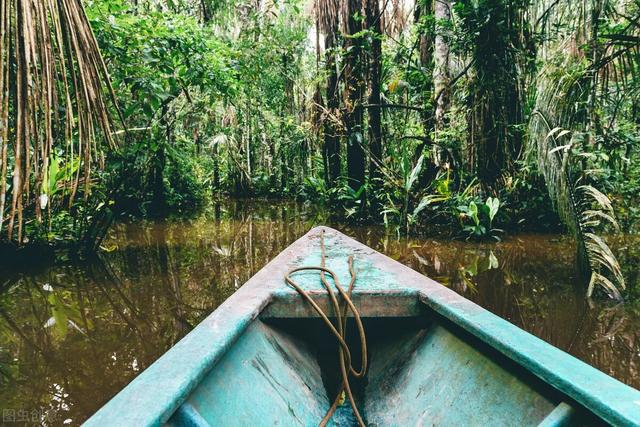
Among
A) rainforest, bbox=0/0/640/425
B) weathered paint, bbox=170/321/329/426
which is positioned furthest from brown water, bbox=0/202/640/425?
weathered paint, bbox=170/321/329/426

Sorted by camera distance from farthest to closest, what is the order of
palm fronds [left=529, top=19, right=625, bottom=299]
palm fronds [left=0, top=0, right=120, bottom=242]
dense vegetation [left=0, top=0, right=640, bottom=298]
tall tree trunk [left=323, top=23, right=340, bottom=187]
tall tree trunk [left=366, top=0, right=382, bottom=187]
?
1. tall tree trunk [left=323, top=23, right=340, bottom=187]
2. tall tree trunk [left=366, top=0, right=382, bottom=187]
3. palm fronds [left=529, top=19, right=625, bottom=299]
4. dense vegetation [left=0, top=0, right=640, bottom=298]
5. palm fronds [left=0, top=0, right=120, bottom=242]

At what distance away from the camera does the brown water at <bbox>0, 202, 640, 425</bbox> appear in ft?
7.52

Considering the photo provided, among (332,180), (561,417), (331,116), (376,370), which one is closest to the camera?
(561,417)

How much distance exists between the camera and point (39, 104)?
1165mm

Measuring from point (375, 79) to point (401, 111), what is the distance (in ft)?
9.06

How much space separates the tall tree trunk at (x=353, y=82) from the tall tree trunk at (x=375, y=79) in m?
0.19

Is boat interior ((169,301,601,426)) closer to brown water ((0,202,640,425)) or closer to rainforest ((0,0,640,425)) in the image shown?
rainforest ((0,0,640,425))

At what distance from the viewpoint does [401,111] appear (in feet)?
34.0

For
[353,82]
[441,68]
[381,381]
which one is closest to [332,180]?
[353,82]

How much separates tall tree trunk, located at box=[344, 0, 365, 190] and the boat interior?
6058 mm

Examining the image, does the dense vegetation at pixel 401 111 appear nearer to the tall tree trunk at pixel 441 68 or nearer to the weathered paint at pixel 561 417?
the tall tree trunk at pixel 441 68

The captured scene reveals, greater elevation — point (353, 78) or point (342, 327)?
point (353, 78)

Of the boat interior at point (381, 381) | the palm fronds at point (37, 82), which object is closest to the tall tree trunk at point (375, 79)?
the boat interior at point (381, 381)

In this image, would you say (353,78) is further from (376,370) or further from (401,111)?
(376,370)
